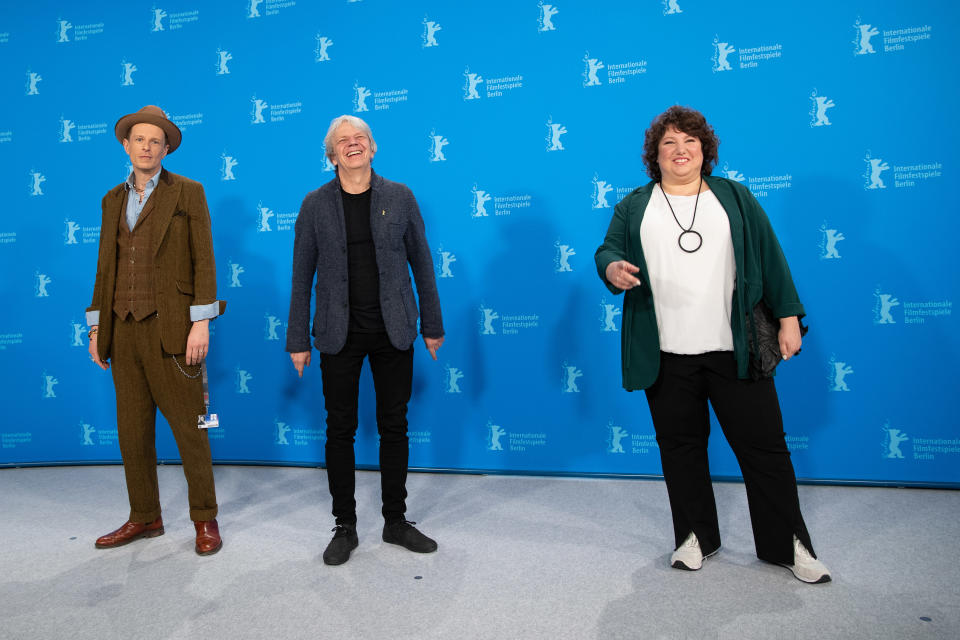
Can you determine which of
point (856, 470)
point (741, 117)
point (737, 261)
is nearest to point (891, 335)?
point (856, 470)

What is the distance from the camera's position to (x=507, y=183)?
3146 mm

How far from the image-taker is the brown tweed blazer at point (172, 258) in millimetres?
2291

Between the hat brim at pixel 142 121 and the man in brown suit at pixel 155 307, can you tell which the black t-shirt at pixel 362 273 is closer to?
the man in brown suit at pixel 155 307

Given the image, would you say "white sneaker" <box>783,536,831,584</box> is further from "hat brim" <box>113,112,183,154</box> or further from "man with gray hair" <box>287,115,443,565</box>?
"hat brim" <box>113,112,183,154</box>

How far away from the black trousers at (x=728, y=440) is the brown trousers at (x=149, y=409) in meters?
1.68

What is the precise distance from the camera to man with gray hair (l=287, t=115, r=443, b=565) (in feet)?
7.20

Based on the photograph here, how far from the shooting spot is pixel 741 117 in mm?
2900

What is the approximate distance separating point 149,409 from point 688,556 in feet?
6.66

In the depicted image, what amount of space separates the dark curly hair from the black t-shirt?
99 centimetres

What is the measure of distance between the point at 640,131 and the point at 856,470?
186cm

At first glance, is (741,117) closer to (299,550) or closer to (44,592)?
A: (299,550)

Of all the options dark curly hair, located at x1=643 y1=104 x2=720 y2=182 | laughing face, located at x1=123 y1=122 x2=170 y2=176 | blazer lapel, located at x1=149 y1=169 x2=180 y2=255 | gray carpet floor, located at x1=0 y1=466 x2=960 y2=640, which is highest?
laughing face, located at x1=123 y1=122 x2=170 y2=176

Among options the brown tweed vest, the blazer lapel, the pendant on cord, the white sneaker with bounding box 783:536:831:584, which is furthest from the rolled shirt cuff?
the white sneaker with bounding box 783:536:831:584

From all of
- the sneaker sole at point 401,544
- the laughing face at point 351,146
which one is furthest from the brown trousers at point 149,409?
the laughing face at point 351,146
